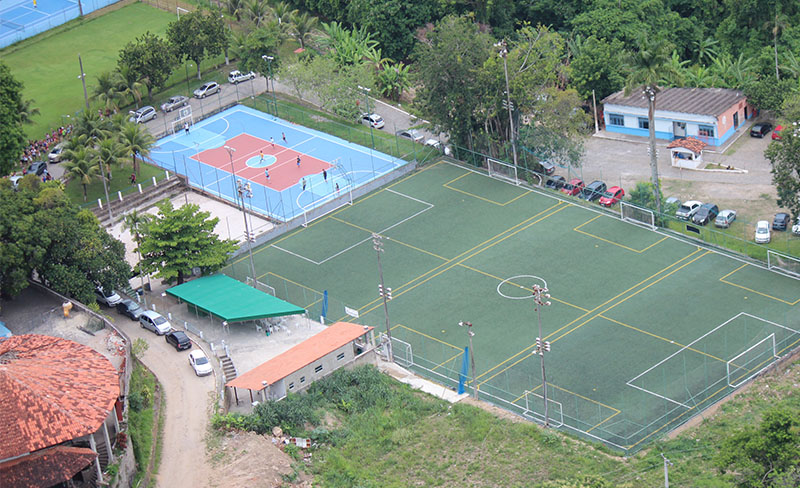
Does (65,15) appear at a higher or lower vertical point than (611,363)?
higher

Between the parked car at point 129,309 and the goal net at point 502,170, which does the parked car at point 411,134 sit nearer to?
the goal net at point 502,170

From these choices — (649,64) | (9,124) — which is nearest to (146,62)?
(9,124)

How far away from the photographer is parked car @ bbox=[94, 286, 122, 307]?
293ft

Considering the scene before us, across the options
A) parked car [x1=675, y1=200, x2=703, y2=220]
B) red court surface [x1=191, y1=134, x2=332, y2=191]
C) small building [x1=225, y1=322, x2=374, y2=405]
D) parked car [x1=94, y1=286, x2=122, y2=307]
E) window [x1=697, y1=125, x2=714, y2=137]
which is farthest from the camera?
window [x1=697, y1=125, x2=714, y2=137]

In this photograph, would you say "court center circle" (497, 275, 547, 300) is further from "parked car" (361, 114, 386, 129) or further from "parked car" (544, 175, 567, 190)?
"parked car" (361, 114, 386, 129)

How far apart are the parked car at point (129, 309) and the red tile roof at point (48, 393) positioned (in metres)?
18.6

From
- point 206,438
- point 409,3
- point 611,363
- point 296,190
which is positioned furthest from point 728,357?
point 409,3

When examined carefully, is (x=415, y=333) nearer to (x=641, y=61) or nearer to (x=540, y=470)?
(x=540, y=470)

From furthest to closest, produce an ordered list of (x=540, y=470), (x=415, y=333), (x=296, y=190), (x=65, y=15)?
(x=65, y=15) < (x=296, y=190) < (x=415, y=333) < (x=540, y=470)

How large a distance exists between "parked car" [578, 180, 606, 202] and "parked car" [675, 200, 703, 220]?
22.9 feet

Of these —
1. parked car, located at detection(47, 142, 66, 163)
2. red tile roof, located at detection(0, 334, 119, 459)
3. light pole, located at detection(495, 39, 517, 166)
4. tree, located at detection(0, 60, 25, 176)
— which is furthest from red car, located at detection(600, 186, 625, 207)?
tree, located at detection(0, 60, 25, 176)

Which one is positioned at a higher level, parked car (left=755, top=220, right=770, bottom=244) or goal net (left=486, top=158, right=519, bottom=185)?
goal net (left=486, top=158, right=519, bottom=185)

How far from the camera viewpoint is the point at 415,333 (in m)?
86.4

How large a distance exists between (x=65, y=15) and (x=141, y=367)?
8009 cm
